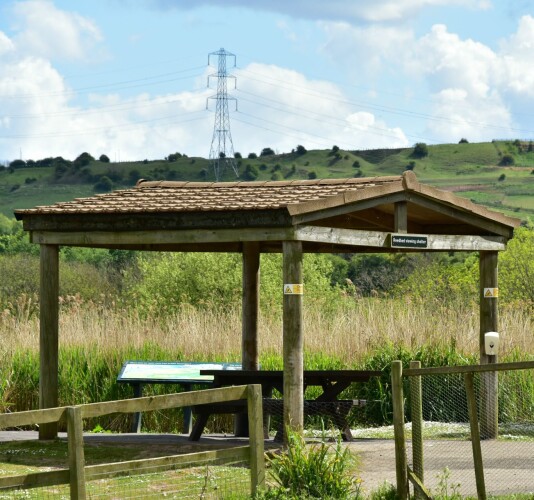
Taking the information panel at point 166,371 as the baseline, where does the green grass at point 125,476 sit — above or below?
below

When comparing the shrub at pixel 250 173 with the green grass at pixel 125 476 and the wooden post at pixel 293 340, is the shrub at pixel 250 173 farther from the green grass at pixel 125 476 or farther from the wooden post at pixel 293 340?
the wooden post at pixel 293 340

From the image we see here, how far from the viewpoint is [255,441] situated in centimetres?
899

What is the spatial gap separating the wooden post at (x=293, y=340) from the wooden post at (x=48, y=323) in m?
3.12

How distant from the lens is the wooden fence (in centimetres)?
770

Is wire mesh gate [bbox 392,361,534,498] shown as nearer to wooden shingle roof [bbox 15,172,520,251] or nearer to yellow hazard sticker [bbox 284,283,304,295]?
yellow hazard sticker [bbox 284,283,304,295]

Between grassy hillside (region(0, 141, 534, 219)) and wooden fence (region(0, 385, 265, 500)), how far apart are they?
8497cm

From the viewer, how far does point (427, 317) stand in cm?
1830

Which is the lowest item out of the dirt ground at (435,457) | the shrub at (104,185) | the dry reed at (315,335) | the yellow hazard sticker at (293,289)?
the dirt ground at (435,457)

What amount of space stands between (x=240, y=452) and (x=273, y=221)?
136 inches

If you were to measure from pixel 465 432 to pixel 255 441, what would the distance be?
5942 millimetres

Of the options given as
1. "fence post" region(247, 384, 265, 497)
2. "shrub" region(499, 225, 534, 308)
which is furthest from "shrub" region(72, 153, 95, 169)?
"fence post" region(247, 384, 265, 497)

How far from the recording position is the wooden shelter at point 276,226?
38.9 feet

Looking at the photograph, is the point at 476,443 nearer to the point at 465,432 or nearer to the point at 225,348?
the point at 465,432

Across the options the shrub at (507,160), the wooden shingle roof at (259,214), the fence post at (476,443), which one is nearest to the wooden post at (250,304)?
the wooden shingle roof at (259,214)
